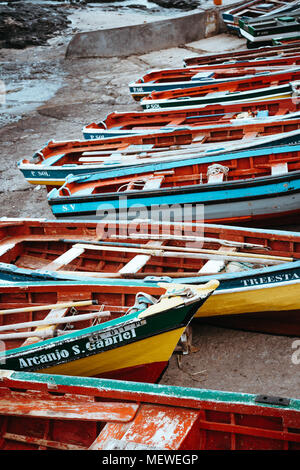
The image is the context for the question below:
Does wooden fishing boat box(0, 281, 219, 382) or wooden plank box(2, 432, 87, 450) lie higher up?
wooden fishing boat box(0, 281, 219, 382)

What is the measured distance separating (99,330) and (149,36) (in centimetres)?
1829

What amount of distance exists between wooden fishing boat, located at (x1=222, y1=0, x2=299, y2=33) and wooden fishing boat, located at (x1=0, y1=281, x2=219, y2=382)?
16766 millimetres

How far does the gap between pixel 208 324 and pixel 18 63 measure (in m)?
19.5

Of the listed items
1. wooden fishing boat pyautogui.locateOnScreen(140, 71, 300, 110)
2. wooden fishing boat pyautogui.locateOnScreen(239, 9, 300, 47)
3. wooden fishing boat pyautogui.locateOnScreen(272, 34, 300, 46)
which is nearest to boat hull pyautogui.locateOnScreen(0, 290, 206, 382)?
wooden fishing boat pyautogui.locateOnScreen(140, 71, 300, 110)

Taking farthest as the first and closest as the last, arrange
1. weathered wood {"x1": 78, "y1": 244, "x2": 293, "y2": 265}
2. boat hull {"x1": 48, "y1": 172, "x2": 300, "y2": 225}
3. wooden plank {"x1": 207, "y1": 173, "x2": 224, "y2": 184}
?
wooden plank {"x1": 207, "y1": 173, "x2": 224, "y2": 184}
boat hull {"x1": 48, "y1": 172, "x2": 300, "y2": 225}
weathered wood {"x1": 78, "y1": 244, "x2": 293, "y2": 265}

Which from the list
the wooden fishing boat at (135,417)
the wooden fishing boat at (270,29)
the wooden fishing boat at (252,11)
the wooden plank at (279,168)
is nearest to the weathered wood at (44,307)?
the wooden fishing boat at (135,417)

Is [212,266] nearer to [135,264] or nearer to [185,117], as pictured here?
[135,264]

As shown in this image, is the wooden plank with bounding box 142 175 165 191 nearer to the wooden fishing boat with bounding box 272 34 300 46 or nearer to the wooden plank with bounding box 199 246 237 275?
the wooden plank with bounding box 199 246 237 275

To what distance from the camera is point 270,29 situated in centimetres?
1639

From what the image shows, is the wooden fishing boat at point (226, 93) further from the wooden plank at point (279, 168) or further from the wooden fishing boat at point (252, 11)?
the wooden fishing boat at point (252, 11)

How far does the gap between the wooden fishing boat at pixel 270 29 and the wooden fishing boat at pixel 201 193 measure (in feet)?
32.4

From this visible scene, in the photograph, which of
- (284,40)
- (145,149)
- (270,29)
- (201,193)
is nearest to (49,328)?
(201,193)

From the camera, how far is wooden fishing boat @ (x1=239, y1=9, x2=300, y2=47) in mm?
16344

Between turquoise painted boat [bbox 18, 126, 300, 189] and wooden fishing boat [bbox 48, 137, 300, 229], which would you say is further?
turquoise painted boat [bbox 18, 126, 300, 189]
